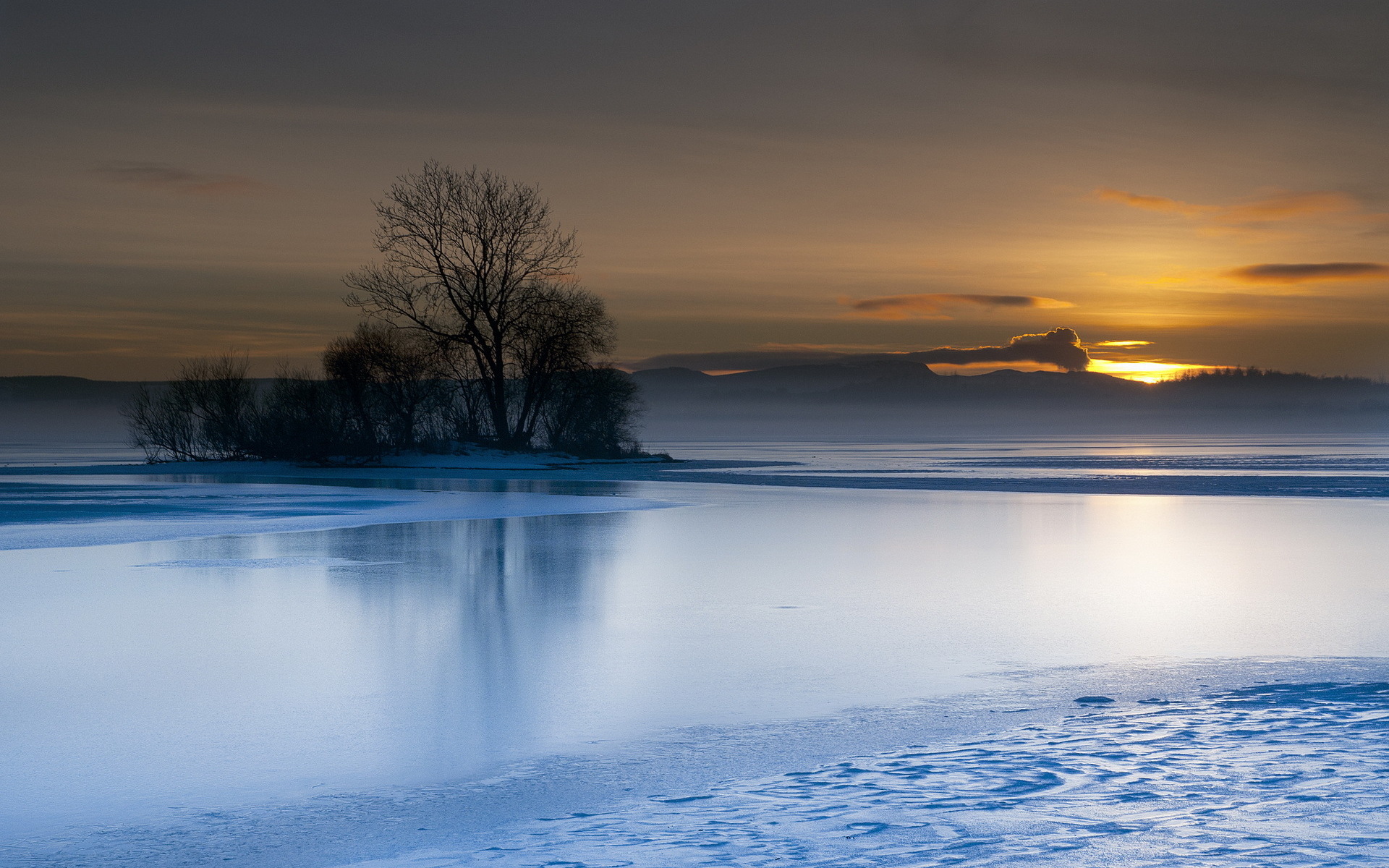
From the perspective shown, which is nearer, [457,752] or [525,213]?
[457,752]

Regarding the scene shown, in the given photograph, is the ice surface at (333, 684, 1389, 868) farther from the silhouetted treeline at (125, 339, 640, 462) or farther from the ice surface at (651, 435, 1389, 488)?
the silhouetted treeline at (125, 339, 640, 462)

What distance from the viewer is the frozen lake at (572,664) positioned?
4.28 metres

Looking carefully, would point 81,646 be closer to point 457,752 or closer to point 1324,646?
point 457,752

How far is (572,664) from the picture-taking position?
22.1 feet

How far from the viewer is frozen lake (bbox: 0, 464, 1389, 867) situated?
4277 millimetres

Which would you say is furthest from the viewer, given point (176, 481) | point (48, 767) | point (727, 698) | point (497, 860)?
point (176, 481)

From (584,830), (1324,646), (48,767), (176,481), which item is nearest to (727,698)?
(584,830)

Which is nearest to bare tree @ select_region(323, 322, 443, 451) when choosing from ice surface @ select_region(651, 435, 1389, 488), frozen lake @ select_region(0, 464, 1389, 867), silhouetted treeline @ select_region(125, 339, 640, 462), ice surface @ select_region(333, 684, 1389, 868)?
silhouetted treeline @ select_region(125, 339, 640, 462)

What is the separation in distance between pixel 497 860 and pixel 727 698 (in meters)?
2.34

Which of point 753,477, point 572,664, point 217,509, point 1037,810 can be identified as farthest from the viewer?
point 753,477

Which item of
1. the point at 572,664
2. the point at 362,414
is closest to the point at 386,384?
the point at 362,414

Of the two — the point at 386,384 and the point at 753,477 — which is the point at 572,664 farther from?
the point at 386,384

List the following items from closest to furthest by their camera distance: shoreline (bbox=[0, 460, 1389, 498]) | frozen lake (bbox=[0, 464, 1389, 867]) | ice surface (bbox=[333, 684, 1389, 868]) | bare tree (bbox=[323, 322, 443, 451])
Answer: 1. ice surface (bbox=[333, 684, 1389, 868])
2. frozen lake (bbox=[0, 464, 1389, 867])
3. shoreline (bbox=[0, 460, 1389, 498])
4. bare tree (bbox=[323, 322, 443, 451])

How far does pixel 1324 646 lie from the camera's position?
722cm
